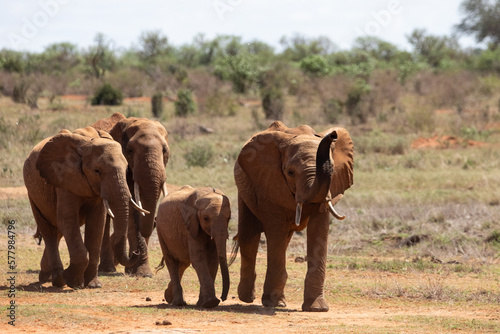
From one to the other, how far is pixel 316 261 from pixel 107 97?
26.4 meters

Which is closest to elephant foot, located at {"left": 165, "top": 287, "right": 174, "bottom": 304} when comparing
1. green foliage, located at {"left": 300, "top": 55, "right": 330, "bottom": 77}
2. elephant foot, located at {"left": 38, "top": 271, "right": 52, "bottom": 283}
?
elephant foot, located at {"left": 38, "top": 271, "right": 52, "bottom": 283}

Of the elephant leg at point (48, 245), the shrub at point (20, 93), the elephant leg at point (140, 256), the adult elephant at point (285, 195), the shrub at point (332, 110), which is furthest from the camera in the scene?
the shrub at point (20, 93)

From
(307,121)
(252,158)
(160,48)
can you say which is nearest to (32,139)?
(307,121)

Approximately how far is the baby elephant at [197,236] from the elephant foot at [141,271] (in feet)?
7.35

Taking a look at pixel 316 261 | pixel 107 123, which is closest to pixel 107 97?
pixel 107 123

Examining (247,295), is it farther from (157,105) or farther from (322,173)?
(157,105)

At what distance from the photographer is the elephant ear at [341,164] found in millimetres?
9117

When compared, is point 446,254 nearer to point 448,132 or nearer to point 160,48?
point 448,132

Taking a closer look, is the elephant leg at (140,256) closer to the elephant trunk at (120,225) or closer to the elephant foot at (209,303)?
the elephant trunk at (120,225)

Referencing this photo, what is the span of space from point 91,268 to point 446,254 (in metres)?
6.22

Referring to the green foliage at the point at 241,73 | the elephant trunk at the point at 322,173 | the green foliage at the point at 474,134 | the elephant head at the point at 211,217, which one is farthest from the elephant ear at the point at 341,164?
the green foliage at the point at 241,73

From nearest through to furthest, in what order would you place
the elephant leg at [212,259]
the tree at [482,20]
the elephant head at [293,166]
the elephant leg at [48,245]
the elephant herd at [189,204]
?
the elephant head at [293,166]
the elephant herd at [189,204]
the elephant leg at [212,259]
the elephant leg at [48,245]
the tree at [482,20]

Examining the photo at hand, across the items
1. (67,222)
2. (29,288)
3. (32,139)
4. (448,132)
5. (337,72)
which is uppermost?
(337,72)

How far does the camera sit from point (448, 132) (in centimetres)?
2862
